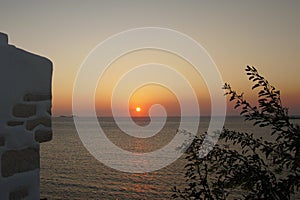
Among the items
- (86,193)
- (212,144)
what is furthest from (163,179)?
(212,144)

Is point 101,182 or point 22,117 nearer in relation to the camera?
point 22,117

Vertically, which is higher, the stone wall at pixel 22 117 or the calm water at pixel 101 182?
the stone wall at pixel 22 117

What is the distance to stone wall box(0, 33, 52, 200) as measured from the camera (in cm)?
248

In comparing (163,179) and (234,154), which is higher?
(234,154)

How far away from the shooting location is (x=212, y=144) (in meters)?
3.60

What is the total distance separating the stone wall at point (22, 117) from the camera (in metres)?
2.48

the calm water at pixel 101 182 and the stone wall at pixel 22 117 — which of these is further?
the calm water at pixel 101 182

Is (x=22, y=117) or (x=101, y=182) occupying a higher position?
(x=22, y=117)

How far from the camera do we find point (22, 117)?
2650 mm

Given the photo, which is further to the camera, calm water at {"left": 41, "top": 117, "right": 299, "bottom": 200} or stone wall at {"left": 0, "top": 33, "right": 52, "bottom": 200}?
calm water at {"left": 41, "top": 117, "right": 299, "bottom": 200}

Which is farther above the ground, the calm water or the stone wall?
the stone wall

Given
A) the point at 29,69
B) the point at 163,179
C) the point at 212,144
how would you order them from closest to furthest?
the point at 29,69 → the point at 212,144 → the point at 163,179

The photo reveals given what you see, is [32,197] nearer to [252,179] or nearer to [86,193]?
[252,179]

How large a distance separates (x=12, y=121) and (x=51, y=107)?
470 millimetres
